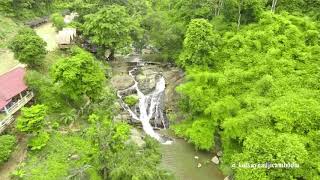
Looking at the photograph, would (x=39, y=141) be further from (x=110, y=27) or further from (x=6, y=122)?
(x=110, y=27)

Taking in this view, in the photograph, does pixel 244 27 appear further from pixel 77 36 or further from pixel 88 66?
pixel 77 36

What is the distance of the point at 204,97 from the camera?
30.8m

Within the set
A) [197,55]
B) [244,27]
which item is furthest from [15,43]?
[244,27]

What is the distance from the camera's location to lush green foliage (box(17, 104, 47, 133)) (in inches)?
1040

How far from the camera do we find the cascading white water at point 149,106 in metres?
34.1

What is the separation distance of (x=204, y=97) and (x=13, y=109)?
18.9 m

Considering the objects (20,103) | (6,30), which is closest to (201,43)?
(20,103)

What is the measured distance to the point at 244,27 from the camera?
39.0 metres

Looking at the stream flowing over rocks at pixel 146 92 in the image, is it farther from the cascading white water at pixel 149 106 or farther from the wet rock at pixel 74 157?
the wet rock at pixel 74 157

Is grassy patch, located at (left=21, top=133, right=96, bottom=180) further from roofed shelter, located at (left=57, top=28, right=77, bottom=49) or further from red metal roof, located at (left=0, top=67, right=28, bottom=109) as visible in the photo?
roofed shelter, located at (left=57, top=28, right=77, bottom=49)

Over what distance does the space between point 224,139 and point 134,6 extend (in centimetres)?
3088

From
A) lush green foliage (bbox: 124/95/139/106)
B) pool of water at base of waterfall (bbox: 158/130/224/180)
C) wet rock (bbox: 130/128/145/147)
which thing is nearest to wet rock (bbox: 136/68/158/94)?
lush green foliage (bbox: 124/95/139/106)

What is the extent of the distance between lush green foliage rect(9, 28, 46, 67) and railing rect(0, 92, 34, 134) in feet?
15.3

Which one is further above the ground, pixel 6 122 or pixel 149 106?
pixel 6 122
